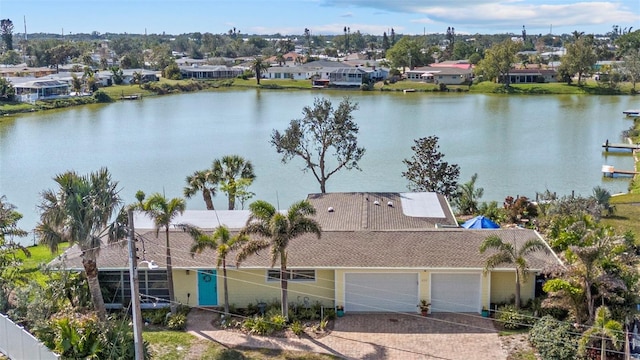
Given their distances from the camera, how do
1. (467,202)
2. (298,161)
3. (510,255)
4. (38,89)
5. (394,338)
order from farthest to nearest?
(38,89)
(298,161)
(467,202)
(510,255)
(394,338)

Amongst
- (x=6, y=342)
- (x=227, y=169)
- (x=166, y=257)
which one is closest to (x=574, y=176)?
(x=227, y=169)

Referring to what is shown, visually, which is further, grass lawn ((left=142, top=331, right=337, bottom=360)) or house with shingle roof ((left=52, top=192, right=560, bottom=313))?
house with shingle roof ((left=52, top=192, right=560, bottom=313))

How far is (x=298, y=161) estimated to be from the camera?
49000mm

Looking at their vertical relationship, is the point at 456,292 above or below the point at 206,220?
below

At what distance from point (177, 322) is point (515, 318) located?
9.48m

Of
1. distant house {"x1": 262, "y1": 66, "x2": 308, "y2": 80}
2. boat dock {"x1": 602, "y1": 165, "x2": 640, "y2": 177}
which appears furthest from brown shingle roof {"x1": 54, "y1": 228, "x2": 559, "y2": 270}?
distant house {"x1": 262, "y1": 66, "x2": 308, "y2": 80}

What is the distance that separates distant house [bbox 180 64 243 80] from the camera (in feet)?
414

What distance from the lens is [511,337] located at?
712 inches

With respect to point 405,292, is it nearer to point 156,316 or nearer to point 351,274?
point 351,274

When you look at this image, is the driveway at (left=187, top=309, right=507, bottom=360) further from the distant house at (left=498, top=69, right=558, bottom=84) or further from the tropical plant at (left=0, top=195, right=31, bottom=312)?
the distant house at (left=498, top=69, right=558, bottom=84)

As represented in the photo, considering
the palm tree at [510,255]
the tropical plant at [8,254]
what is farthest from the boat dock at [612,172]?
the tropical plant at [8,254]

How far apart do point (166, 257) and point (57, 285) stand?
10.9 ft

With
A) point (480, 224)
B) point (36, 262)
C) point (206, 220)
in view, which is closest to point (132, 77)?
point (36, 262)

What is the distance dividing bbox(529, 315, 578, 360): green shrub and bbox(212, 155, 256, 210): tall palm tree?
15.9 m
